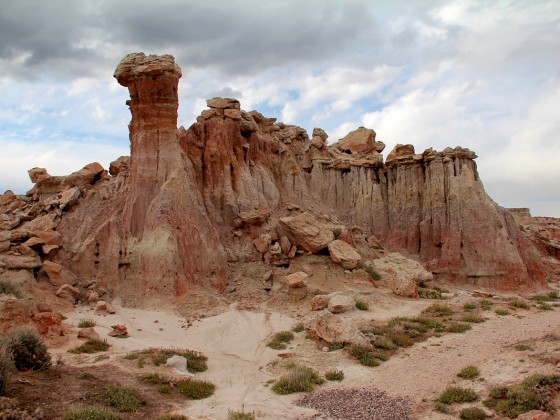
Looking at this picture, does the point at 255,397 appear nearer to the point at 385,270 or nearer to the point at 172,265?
the point at 172,265

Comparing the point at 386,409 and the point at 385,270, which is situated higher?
the point at 385,270

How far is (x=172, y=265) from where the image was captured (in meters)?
21.8

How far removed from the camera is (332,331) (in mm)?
16750

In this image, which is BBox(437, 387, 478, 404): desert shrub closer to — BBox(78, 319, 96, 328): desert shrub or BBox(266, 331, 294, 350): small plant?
BBox(266, 331, 294, 350): small plant

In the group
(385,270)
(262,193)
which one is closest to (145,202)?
(262,193)

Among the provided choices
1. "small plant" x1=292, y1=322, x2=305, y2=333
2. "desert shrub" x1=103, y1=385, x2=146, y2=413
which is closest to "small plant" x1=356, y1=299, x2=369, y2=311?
"small plant" x1=292, y1=322, x2=305, y2=333

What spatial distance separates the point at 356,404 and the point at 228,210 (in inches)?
634

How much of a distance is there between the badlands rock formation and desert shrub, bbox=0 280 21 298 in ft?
5.02

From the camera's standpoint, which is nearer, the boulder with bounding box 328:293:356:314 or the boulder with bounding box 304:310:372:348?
the boulder with bounding box 304:310:372:348

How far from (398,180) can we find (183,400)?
88.3 feet

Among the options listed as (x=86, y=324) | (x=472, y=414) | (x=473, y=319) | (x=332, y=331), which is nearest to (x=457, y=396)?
(x=472, y=414)

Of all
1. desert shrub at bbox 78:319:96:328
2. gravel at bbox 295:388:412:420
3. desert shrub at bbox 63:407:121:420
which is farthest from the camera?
desert shrub at bbox 78:319:96:328

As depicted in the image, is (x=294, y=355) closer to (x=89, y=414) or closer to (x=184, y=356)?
(x=184, y=356)

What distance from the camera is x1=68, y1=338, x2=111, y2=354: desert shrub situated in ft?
50.8
